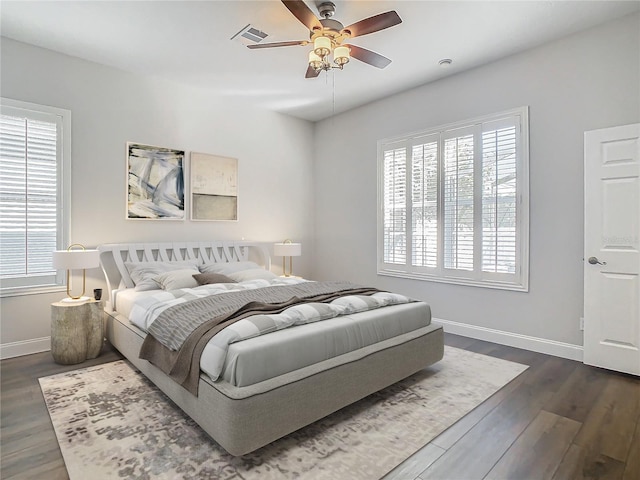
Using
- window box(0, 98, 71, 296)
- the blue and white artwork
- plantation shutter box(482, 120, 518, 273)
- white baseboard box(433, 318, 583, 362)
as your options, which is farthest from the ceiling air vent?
white baseboard box(433, 318, 583, 362)

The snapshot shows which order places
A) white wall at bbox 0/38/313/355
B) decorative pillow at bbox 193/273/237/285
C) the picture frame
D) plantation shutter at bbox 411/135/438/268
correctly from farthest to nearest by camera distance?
the picture frame, plantation shutter at bbox 411/135/438/268, decorative pillow at bbox 193/273/237/285, white wall at bbox 0/38/313/355

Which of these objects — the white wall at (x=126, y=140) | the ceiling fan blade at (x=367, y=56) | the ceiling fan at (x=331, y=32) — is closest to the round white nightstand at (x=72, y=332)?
the white wall at (x=126, y=140)

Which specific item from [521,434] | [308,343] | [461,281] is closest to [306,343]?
[308,343]

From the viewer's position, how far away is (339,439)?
2.10 m

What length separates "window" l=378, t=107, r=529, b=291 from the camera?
378 centimetres

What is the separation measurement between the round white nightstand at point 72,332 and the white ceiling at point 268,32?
103 inches

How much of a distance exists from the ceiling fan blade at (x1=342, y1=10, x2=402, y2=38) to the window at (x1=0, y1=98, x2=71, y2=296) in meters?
3.18

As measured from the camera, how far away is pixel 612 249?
3.13m

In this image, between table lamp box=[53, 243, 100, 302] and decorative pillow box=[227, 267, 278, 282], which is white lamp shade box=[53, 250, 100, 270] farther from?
decorative pillow box=[227, 267, 278, 282]

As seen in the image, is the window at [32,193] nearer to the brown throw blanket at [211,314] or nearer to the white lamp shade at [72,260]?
the white lamp shade at [72,260]

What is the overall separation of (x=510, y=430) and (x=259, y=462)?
1570 mm

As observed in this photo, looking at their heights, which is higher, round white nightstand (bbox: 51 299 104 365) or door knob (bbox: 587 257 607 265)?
door knob (bbox: 587 257 607 265)

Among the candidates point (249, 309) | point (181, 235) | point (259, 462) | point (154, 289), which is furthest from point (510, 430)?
point (181, 235)

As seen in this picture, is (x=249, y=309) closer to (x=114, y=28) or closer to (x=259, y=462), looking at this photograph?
(x=259, y=462)
